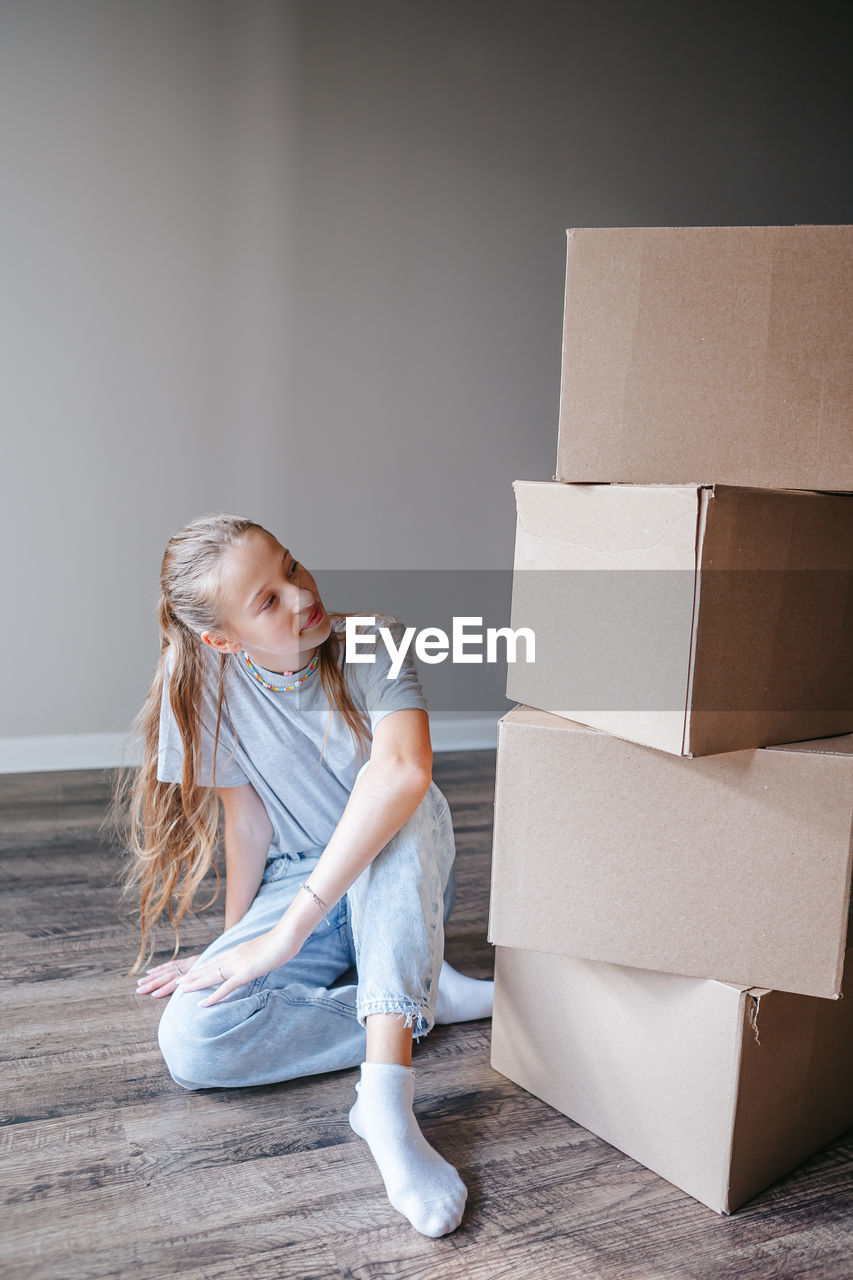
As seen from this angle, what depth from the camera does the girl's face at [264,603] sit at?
3.40 feet

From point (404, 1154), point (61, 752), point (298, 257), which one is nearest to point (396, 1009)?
point (404, 1154)

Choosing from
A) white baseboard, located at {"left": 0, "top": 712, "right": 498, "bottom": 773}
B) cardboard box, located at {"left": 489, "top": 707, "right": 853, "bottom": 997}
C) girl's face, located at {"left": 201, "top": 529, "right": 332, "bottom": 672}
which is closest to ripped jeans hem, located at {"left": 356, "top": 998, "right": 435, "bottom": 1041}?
cardboard box, located at {"left": 489, "top": 707, "right": 853, "bottom": 997}

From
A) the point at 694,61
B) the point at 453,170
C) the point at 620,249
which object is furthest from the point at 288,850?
the point at 694,61

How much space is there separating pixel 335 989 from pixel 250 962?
0.14 m

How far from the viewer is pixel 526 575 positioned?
3.19ft

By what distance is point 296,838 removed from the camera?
1244 mm

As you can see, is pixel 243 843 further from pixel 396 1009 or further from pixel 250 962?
pixel 396 1009

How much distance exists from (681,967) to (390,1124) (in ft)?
1.00

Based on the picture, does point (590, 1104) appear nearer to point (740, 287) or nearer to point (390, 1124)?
point (390, 1124)

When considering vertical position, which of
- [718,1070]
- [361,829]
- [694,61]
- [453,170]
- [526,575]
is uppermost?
[694,61]

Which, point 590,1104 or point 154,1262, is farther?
point 590,1104

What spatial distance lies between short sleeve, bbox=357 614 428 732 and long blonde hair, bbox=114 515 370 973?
0.12ft

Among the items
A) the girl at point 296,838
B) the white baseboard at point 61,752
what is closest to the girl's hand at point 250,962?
the girl at point 296,838

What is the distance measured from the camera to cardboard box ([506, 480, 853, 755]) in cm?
82
